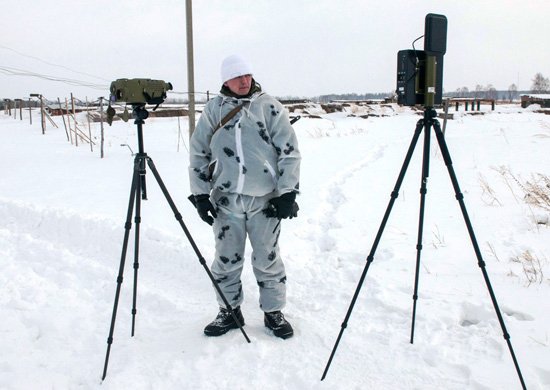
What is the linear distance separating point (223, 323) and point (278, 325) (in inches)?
15.0

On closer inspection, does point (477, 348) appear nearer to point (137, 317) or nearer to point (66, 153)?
point (137, 317)

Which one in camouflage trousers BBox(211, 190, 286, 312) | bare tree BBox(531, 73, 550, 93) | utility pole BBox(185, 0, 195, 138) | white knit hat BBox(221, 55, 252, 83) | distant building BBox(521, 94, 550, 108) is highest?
bare tree BBox(531, 73, 550, 93)

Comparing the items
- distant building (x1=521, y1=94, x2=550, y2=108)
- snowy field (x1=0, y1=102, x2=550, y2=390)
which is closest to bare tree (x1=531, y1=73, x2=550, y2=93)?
distant building (x1=521, y1=94, x2=550, y2=108)

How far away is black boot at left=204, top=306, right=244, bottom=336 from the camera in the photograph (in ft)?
9.81

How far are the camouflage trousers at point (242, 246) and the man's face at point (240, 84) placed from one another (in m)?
0.67

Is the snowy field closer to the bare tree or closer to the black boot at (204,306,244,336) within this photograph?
the black boot at (204,306,244,336)

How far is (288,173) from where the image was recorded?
9.25 feet

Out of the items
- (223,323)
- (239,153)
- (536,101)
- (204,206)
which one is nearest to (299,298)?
(223,323)

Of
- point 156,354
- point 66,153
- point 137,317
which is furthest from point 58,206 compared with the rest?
point 66,153

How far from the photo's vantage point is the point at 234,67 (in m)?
2.75

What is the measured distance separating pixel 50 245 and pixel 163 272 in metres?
1.39

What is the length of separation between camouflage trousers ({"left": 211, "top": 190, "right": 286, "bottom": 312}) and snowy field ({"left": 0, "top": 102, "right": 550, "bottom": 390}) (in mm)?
269

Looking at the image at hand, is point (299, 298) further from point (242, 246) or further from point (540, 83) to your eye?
point (540, 83)

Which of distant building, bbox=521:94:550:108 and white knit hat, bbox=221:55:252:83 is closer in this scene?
white knit hat, bbox=221:55:252:83
